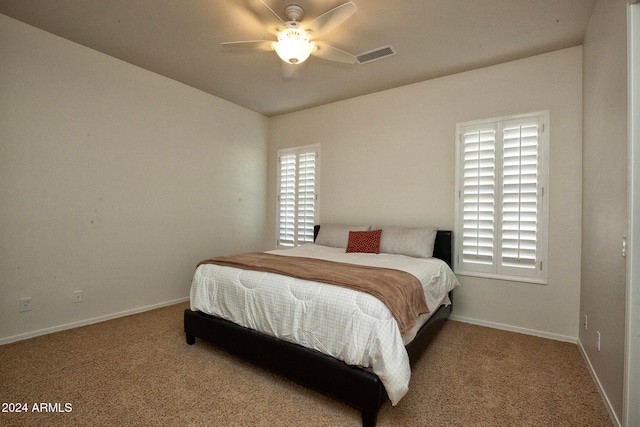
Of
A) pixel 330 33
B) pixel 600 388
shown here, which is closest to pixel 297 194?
pixel 330 33

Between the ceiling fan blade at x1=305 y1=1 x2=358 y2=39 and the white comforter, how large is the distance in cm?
175

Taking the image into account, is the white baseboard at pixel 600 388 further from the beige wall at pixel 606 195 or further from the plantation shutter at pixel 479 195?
the plantation shutter at pixel 479 195

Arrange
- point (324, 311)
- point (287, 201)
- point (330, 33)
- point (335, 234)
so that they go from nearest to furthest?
1. point (324, 311)
2. point (330, 33)
3. point (335, 234)
4. point (287, 201)

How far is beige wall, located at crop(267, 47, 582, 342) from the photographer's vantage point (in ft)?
9.01

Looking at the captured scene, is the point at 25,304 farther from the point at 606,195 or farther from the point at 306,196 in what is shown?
the point at 606,195

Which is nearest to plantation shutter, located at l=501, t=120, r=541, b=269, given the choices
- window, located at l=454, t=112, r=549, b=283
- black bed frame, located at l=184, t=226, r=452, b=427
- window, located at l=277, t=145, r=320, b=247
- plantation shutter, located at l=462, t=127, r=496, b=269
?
window, located at l=454, t=112, r=549, b=283

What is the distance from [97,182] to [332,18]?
2.73m

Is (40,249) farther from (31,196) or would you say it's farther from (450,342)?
(450,342)

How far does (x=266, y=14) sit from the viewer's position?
2.01 metres

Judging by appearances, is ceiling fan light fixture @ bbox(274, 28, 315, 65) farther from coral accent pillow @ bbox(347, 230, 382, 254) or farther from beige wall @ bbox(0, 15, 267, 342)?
beige wall @ bbox(0, 15, 267, 342)

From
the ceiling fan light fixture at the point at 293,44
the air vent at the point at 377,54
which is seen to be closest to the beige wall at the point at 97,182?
the ceiling fan light fixture at the point at 293,44

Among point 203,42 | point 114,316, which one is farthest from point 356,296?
point 114,316

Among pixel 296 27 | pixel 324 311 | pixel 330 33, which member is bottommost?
pixel 324 311

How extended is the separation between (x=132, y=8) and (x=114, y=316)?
2.89 meters
